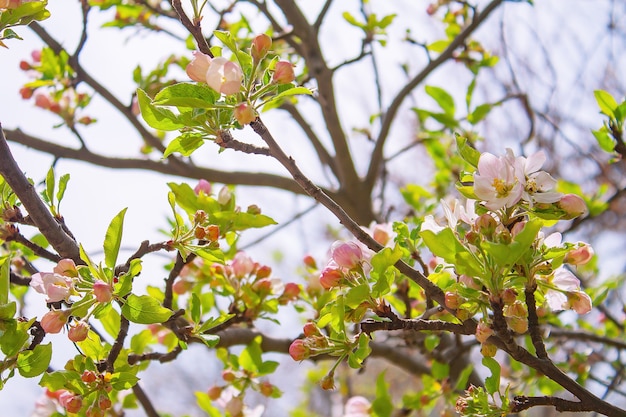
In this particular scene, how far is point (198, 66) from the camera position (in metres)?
0.79

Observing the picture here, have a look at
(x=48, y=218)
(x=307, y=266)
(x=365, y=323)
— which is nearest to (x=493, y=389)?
(x=365, y=323)

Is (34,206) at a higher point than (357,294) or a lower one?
higher

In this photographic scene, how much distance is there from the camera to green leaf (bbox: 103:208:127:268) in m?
0.84

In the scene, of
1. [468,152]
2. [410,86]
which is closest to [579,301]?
[468,152]

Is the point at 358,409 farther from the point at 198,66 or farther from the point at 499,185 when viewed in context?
the point at 198,66

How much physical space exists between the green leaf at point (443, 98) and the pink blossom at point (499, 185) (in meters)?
0.93

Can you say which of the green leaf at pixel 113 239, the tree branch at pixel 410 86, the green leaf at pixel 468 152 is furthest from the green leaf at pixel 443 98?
the green leaf at pixel 113 239

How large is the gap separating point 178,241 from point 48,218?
0.66 ft

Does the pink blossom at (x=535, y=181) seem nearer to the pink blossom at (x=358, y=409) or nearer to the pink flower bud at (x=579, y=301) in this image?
the pink flower bud at (x=579, y=301)

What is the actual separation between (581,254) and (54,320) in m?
0.78

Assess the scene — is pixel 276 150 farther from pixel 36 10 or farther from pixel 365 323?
pixel 36 10

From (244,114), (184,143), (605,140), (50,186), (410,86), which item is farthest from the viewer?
(410,86)

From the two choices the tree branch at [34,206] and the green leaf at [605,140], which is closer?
the tree branch at [34,206]

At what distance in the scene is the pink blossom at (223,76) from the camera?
0.76 metres
